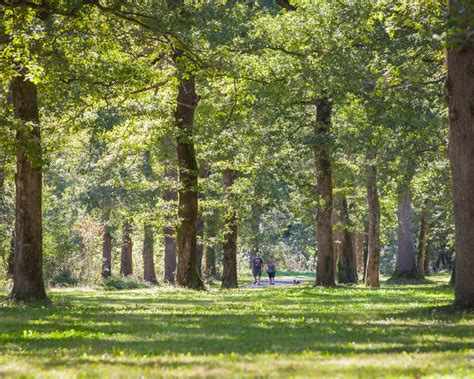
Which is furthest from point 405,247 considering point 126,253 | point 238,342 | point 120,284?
point 238,342

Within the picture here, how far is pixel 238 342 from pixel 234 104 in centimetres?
1768

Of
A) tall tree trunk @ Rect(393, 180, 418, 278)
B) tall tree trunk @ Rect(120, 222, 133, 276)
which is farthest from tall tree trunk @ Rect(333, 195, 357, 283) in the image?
tall tree trunk @ Rect(120, 222, 133, 276)

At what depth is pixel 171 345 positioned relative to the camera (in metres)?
10.2

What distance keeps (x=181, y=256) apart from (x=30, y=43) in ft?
42.7

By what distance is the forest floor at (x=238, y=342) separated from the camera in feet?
25.6

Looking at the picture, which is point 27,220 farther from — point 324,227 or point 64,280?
point 64,280

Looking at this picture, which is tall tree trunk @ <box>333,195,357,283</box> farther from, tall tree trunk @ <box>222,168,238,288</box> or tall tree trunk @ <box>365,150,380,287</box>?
tall tree trunk @ <box>222,168,238,288</box>

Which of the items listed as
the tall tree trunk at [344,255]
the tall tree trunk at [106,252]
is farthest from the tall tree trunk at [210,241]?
the tall tree trunk at [106,252]

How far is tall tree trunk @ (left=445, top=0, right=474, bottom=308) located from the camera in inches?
549

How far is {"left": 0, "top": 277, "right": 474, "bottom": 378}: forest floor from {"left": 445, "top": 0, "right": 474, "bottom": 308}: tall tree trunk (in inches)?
27.3

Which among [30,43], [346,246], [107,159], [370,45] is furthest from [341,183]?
[30,43]

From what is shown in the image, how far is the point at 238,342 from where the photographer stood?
10.4m

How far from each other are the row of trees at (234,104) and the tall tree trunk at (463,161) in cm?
4

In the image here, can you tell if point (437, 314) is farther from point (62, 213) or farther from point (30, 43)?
point (62, 213)
